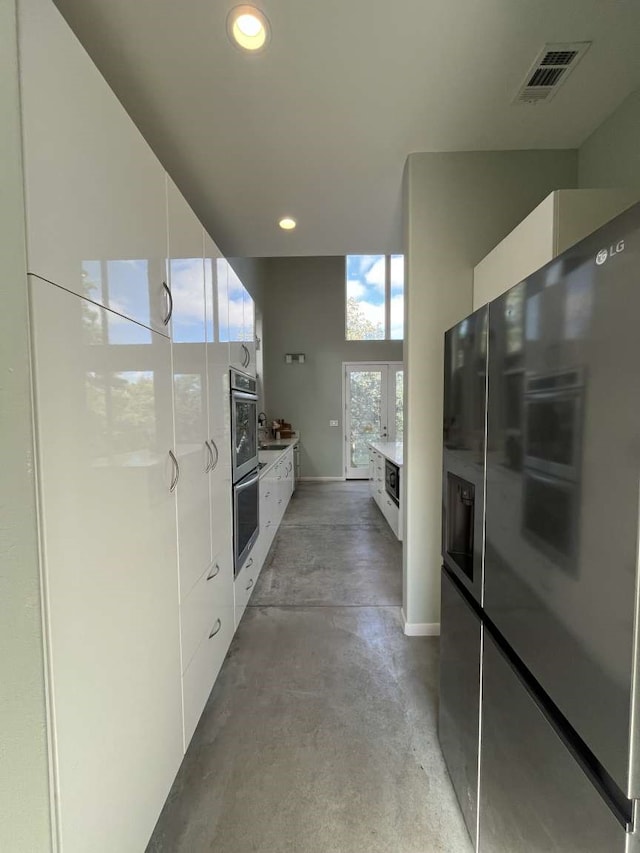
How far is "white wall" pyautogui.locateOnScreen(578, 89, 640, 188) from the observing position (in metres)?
1.63

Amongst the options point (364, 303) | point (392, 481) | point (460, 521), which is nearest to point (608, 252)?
point (460, 521)

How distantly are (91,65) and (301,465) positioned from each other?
21.9 ft

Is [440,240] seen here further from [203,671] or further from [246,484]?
[203,671]

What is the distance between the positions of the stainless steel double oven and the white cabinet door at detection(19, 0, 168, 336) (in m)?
1.10

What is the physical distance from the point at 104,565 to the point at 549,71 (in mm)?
2394

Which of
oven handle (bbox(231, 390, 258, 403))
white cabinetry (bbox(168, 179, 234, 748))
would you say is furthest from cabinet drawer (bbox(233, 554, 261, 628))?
oven handle (bbox(231, 390, 258, 403))

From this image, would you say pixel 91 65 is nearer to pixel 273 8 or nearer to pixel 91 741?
pixel 273 8

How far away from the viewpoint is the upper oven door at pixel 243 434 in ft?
7.09

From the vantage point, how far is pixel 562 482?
0.70 m

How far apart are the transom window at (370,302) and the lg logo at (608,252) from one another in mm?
6900

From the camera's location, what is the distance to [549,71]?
1523 millimetres

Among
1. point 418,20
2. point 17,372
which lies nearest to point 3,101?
point 17,372

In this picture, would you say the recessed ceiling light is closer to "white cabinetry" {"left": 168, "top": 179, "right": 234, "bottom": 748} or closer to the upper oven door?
"white cabinetry" {"left": 168, "top": 179, "right": 234, "bottom": 748}

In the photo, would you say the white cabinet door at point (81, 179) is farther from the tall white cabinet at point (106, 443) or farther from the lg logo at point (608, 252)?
the lg logo at point (608, 252)
